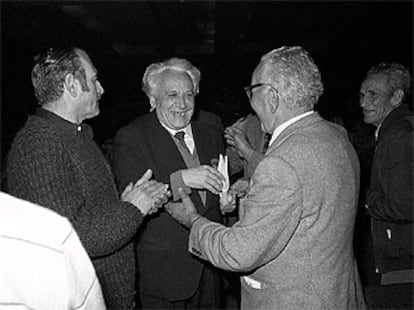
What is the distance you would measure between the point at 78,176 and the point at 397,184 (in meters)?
1.46

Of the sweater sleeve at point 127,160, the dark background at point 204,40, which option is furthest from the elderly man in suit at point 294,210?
the dark background at point 204,40

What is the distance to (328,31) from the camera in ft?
26.7

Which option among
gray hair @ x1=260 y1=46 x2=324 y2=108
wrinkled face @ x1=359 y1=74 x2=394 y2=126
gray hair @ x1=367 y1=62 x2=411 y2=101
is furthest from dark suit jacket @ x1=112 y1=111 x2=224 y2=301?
gray hair @ x1=367 y1=62 x2=411 y2=101

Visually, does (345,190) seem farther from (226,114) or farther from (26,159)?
(226,114)

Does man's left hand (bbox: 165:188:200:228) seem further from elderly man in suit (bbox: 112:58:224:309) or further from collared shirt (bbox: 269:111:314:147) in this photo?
collared shirt (bbox: 269:111:314:147)

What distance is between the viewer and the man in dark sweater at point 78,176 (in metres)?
1.49

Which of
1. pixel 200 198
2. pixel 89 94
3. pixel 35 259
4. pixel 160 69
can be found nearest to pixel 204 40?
pixel 160 69

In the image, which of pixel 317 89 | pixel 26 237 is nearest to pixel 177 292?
pixel 317 89

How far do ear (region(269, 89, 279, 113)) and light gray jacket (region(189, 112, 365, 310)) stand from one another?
96 mm

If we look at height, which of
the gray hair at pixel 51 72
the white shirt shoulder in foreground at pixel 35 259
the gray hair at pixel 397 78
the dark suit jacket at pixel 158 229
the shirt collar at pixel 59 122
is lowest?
the dark suit jacket at pixel 158 229

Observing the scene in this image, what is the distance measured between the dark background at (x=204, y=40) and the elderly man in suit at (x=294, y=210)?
3.73 metres

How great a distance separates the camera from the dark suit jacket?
2.14 meters

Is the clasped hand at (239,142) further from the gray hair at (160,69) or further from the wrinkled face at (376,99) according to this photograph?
the wrinkled face at (376,99)

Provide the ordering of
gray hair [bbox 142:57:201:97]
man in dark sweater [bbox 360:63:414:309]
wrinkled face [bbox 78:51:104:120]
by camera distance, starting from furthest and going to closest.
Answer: gray hair [bbox 142:57:201:97], man in dark sweater [bbox 360:63:414:309], wrinkled face [bbox 78:51:104:120]
